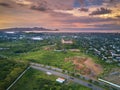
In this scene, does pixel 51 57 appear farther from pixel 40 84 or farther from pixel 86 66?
pixel 40 84

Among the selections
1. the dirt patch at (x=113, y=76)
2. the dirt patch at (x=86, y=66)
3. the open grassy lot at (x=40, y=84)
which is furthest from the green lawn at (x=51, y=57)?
the open grassy lot at (x=40, y=84)

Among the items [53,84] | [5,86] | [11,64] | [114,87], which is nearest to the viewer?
[5,86]

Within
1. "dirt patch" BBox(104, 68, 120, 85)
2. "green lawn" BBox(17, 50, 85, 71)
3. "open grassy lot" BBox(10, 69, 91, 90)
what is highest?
"green lawn" BBox(17, 50, 85, 71)

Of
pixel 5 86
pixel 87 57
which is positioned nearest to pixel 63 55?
pixel 87 57

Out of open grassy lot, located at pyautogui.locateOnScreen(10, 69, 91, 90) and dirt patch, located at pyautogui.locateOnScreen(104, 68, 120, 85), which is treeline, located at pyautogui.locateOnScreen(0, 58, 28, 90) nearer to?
open grassy lot, located at pyautogui.locateOnScreen(10, 69, 91, 90)

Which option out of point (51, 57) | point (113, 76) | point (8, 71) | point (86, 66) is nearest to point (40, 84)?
point (8, 71)

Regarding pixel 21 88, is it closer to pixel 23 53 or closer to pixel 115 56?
pixel 23 53

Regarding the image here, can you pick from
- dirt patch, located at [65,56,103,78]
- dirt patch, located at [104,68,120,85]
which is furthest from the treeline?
dirt patch, located at [104,68,120,85]

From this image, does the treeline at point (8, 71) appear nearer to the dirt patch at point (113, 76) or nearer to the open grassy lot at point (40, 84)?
the open grassy lot at point (40, 84)
